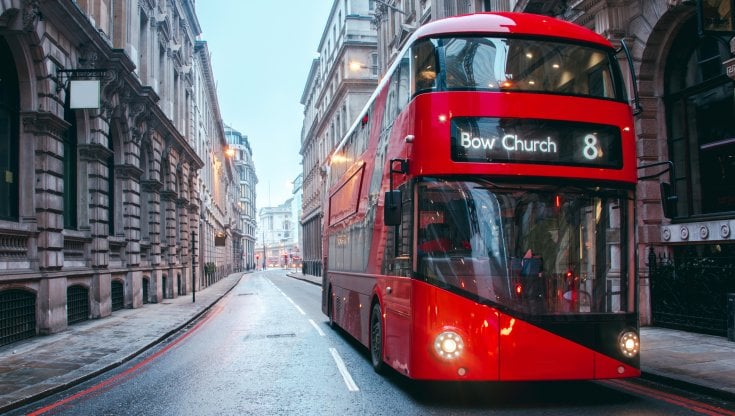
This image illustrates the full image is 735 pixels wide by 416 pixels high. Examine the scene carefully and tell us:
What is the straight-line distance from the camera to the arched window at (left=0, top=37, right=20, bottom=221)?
13625mm

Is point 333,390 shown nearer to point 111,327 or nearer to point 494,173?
point 494,173

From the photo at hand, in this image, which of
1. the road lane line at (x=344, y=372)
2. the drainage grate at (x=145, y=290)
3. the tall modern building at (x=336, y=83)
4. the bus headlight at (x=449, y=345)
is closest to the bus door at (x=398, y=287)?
the bus headlight at (x=449, y=345)

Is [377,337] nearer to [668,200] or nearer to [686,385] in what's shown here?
[686,385]

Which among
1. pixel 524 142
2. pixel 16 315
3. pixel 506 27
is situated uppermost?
pixel 506 27

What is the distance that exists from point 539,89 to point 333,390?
178 inches

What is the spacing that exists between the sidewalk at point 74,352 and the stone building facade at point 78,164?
29.4 inches

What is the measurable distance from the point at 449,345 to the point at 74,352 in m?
8.21

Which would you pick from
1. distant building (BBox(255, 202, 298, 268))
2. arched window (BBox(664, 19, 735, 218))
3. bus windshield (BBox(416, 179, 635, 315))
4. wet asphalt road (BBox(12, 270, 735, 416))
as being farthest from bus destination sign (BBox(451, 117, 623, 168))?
distant building (BBox(255, 202, 298, 268))

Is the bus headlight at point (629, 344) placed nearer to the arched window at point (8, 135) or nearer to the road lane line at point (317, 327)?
the road lane line at point (317, 327)

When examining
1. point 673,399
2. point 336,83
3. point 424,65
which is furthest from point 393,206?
point 336,83

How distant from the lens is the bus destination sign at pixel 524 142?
7121 mm

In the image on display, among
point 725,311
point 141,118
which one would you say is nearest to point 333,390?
point 725,311

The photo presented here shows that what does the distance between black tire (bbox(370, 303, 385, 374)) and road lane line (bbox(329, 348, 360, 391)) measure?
1.48 feet

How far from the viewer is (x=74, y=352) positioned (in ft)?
39.1
